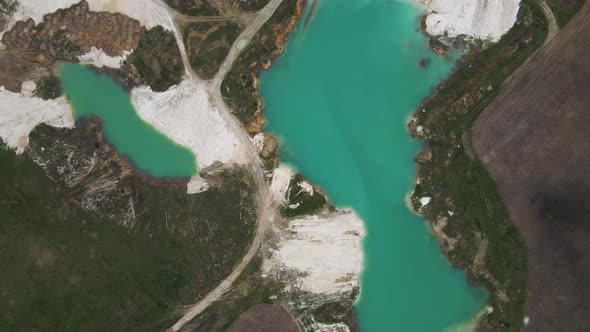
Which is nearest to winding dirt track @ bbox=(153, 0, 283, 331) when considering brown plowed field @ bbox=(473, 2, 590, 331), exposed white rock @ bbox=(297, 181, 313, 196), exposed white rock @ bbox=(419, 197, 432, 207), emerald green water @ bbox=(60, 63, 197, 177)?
exposed white rock @ bbox=(297, 181, 313, 196)

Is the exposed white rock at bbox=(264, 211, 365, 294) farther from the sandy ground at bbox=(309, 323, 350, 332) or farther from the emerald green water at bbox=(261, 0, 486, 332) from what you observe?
the sandy ground at bbox=(309, 323, 350, 332)

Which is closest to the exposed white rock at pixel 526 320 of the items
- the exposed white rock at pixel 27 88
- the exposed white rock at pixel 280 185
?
the exposed white rock at pixel 280 185

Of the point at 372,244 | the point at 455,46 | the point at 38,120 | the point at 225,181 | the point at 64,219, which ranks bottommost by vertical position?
the point at 64,219

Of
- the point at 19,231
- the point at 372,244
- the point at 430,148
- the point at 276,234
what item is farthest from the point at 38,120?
the point at 430,148

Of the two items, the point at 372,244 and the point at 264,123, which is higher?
the point at 264,123

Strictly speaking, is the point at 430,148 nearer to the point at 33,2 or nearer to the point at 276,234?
the point at 276,234

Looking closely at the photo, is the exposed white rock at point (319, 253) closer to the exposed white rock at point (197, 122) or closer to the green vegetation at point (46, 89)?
the exposed white rock at point (197, 122)

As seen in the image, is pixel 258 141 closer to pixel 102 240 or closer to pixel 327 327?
pixel 102 240
